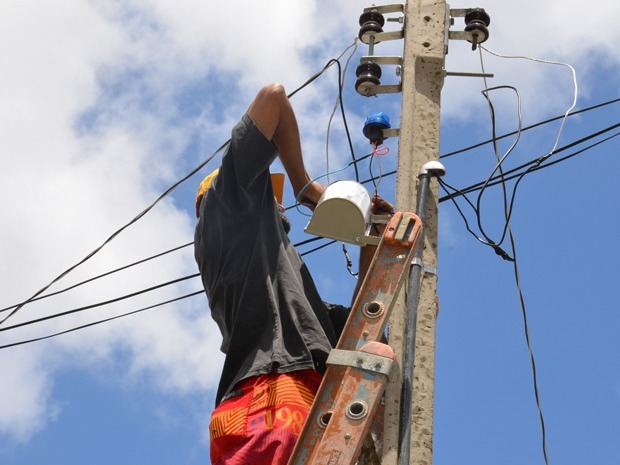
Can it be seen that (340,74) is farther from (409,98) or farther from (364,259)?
(364,259)

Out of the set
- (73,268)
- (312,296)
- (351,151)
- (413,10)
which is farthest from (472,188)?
(73,268)

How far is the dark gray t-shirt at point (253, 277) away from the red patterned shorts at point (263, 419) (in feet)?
0.19

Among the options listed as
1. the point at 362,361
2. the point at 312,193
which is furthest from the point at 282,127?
the point at 362,361

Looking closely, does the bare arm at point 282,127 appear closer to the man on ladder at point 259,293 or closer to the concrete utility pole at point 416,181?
the man on ladder at point 259,293

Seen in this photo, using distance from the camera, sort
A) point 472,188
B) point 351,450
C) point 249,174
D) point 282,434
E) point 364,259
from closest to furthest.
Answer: point 351,450, point 282,434, point 249,174, point 364,259, point 472,188

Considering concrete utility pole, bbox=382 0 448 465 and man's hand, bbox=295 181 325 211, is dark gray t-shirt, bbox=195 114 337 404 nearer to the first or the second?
man's hand, bbox=295 181 325 211

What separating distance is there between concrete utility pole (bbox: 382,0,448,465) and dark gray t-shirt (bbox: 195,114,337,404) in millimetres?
387

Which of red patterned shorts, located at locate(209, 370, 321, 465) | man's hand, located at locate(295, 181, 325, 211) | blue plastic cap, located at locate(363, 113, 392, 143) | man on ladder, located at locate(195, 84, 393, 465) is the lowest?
red patterned shorts, located at locate(209, 370, 321, 465)

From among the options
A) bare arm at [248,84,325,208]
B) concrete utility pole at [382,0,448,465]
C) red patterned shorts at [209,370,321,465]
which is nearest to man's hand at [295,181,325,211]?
bare arm at [248,84,325,208]

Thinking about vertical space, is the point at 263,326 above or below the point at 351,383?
above

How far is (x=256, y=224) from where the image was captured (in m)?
4.76

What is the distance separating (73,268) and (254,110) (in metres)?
3.97

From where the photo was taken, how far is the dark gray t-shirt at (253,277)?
459 cm

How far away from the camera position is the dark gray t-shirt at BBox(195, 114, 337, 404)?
4.59 m
